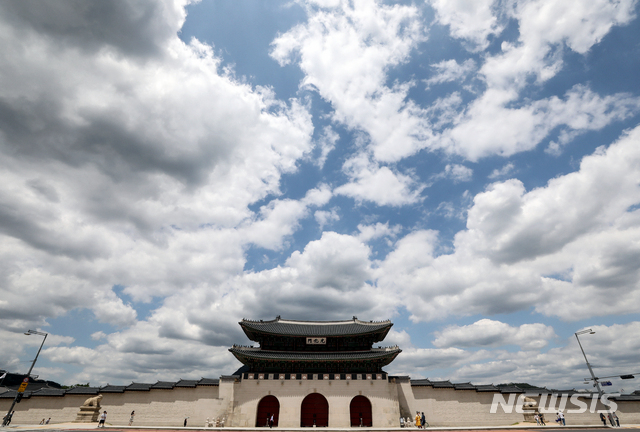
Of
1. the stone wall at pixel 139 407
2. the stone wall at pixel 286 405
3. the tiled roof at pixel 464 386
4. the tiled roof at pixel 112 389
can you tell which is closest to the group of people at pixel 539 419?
the stone wall at pixel 286 405

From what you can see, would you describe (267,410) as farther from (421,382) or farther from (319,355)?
(421,382)

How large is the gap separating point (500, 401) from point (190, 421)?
121 ft

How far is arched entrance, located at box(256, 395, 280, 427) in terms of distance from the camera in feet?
110

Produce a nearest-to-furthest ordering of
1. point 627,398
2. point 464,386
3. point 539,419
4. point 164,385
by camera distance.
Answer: point 539,419, point 627,398, point 164,385, point 464,386

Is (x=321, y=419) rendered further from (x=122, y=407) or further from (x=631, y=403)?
(x=631, y=403)

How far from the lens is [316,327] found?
44125mm

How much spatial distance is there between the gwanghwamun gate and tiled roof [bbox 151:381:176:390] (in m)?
0.11

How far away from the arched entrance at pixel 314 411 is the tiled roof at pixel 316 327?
24.1 feet

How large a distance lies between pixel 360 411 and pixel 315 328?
40.9 feet

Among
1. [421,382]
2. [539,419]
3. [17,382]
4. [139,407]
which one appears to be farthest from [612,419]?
[17,382]

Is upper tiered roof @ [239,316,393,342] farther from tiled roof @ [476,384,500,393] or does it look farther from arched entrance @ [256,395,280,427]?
tiled roof @ [476,384,500,393]

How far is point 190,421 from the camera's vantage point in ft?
109

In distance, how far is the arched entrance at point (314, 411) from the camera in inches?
1314

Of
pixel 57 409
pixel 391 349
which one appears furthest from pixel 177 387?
pixel 391 349
